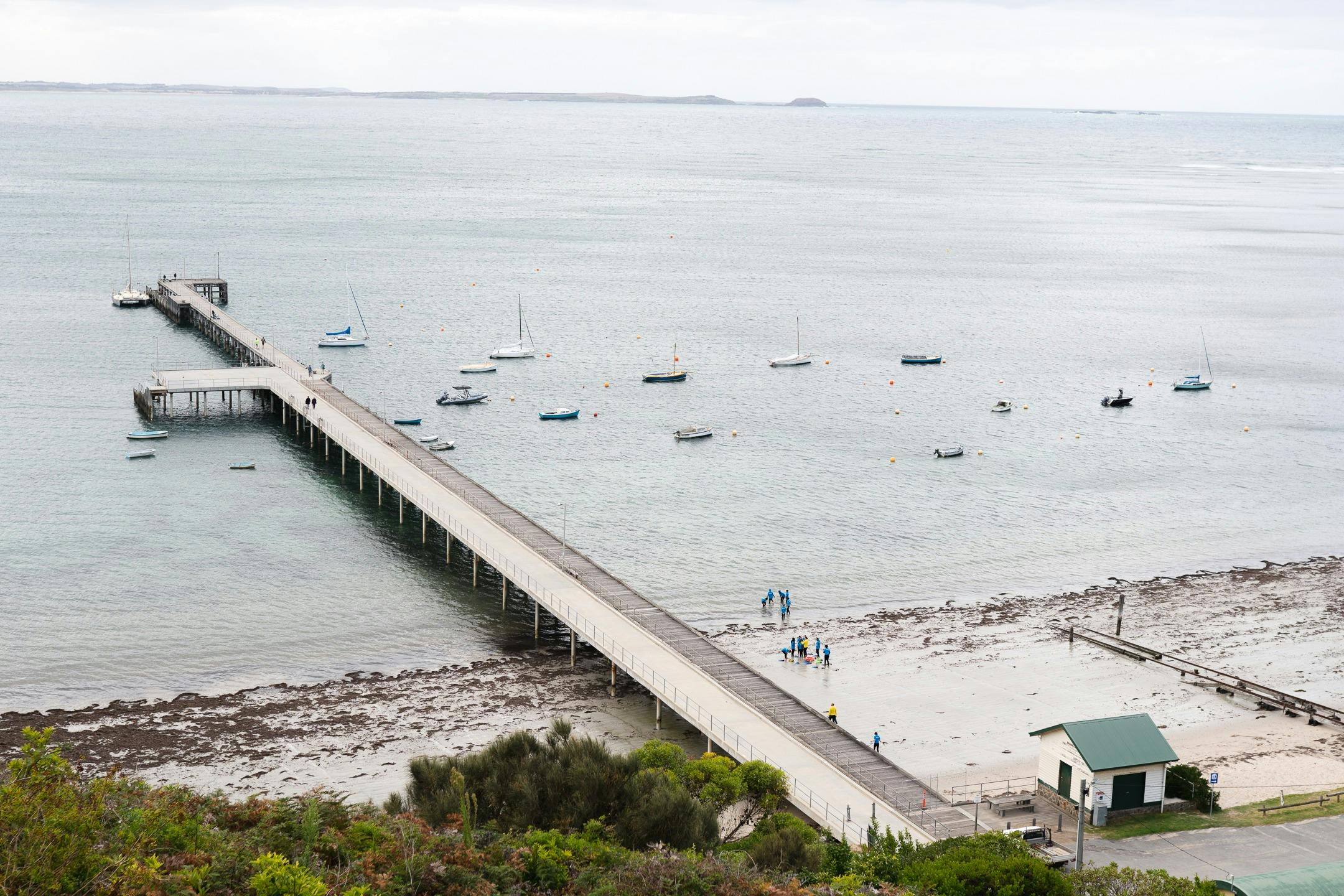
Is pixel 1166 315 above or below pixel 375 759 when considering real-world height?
above

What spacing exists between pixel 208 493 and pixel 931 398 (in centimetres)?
4633

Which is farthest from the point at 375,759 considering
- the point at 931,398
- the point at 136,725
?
the point at 931,398

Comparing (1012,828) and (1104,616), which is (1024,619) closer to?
(1104,616)

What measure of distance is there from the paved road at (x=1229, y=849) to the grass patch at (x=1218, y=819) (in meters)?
0.26

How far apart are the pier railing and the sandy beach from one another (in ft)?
5.33

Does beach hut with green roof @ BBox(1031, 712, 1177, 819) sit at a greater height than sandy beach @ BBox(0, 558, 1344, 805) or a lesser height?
greater

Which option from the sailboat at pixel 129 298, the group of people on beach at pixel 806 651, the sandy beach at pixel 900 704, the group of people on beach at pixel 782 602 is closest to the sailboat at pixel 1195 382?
the sandy beach at pixel 900 704

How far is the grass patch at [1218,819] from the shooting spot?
34125 millimetres

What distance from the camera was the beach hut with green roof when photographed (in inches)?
1363

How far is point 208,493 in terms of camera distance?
210 ft

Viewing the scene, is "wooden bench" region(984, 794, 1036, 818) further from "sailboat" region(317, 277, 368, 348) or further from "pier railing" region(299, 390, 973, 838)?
"sailboat" region(317, 277, 368, 348)

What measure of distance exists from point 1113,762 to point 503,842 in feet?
56.9

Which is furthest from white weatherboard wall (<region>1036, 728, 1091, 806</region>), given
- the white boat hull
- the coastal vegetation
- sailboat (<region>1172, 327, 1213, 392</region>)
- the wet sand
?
sailboat (<region>1172, 327, 1213, 392</region>)

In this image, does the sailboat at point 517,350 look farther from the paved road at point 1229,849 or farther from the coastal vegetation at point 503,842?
the paved road at point 1229,849
